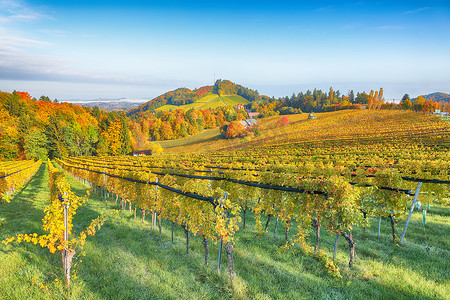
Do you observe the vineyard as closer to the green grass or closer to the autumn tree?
the green grass

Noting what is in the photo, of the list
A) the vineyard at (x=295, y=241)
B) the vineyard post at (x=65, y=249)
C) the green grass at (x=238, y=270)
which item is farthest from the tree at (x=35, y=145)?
the vineyard post at (x=65, y=249)

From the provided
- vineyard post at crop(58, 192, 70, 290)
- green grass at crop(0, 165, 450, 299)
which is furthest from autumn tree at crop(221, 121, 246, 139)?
vineyard post at crop(58, 192, 70, 290)

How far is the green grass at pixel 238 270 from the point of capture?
4.07m

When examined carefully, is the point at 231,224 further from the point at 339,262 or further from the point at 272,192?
the point at 339,262

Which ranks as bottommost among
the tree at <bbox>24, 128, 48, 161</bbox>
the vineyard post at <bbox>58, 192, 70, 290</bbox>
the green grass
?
the tree at <bbox>24, 128, 48, 161</bbox>

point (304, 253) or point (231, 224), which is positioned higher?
point (231, 224)

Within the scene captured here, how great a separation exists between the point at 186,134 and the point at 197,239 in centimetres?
10105


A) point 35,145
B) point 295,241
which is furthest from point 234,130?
point 295,241

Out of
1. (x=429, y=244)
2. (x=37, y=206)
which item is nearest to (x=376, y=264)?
(x=429, y=244)

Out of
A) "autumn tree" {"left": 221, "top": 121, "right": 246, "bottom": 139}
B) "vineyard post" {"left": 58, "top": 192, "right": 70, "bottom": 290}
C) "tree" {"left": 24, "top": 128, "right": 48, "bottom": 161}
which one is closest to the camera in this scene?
"vineyard post" {"left": 58, "top": 192, "right": 70, "bottom": 290}

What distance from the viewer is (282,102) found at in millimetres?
153250

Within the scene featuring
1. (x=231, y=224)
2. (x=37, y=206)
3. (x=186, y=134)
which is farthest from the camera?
(x=186, y=134)

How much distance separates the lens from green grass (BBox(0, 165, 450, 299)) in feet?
13.4

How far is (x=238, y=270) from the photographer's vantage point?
4.89 meters
